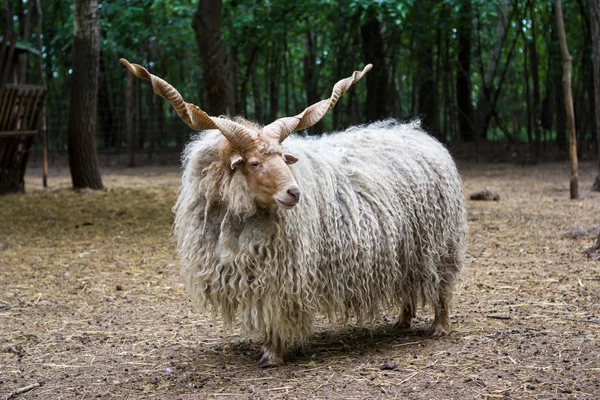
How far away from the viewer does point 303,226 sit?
400cm

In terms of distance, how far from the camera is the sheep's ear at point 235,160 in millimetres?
3824

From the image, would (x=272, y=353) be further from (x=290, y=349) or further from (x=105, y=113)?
(x=105, y=113)

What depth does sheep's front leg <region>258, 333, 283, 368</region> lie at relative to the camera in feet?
13.0

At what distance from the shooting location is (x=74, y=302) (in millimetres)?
5500

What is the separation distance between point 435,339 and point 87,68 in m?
8.93

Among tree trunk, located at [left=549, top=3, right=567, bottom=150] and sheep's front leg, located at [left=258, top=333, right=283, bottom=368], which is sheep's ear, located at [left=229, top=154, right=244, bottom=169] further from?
tree trunk, located at [left=549, top=3, right=567, bottom=150]

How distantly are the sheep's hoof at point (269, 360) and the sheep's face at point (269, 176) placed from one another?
0.87 m

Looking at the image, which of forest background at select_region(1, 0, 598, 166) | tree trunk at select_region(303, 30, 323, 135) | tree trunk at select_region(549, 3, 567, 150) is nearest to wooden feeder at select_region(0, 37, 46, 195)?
forest background at select_region(1, 0, 598, 166)

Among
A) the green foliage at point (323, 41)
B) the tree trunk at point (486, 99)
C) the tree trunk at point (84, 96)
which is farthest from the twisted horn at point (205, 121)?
the tree trunk at point (486, 99)

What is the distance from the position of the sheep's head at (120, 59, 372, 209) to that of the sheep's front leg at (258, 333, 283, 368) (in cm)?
79

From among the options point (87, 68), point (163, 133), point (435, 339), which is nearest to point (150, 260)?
point (435, 339)

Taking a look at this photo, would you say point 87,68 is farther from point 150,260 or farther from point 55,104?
point 55,104

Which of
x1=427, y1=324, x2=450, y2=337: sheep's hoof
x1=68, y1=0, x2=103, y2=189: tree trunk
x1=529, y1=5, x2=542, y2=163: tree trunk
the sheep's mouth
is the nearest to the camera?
the sheep's mouth

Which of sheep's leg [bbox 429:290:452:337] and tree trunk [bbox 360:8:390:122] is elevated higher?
tree trunk [bbox 360:8:390:122]
